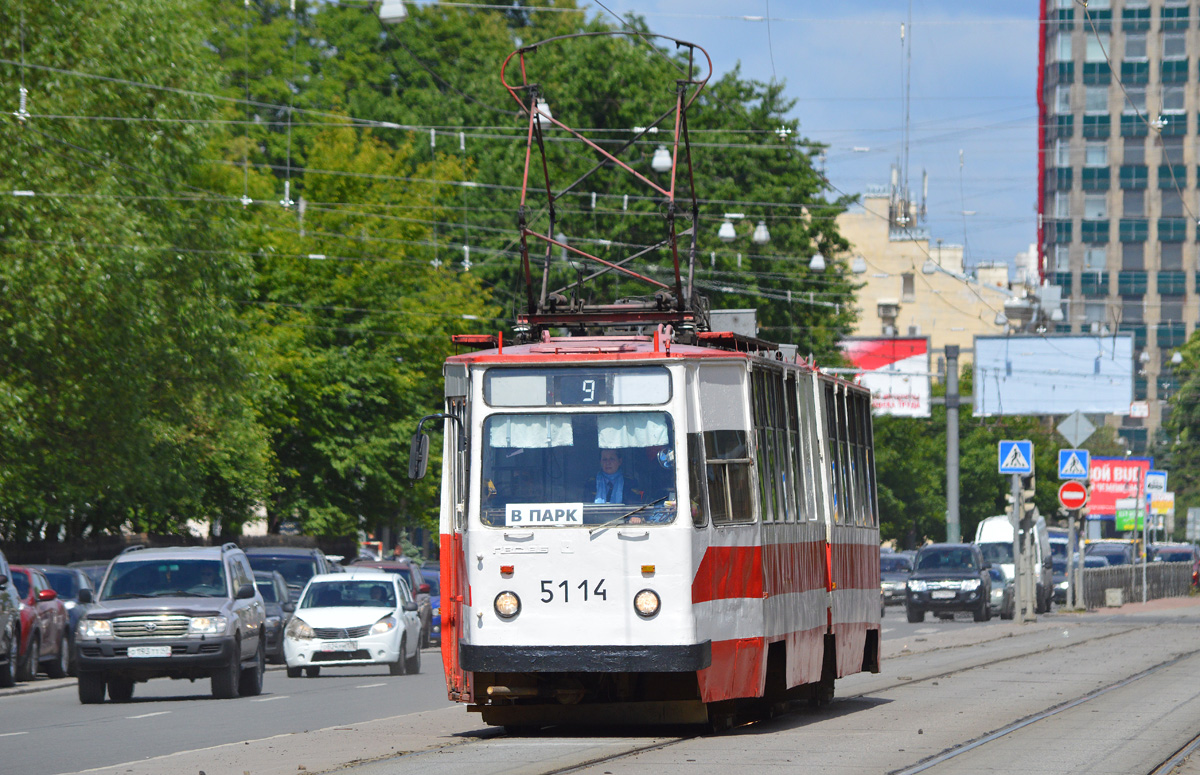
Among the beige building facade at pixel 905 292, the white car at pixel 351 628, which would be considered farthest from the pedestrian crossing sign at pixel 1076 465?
the beige building facade at pixel 905 292

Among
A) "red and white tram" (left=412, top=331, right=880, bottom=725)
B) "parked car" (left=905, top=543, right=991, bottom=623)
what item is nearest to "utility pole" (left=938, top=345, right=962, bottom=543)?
"parked car" (left=905, top=543, right=991, bottom=623)

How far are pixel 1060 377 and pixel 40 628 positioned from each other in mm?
44502

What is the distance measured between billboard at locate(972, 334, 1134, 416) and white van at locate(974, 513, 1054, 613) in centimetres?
1066

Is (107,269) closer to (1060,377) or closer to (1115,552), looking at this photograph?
(1060,377)

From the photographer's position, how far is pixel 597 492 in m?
14.7

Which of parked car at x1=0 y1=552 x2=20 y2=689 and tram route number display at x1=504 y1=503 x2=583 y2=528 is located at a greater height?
tram route number display at x1=504 y1=503 x2=583 y2=528

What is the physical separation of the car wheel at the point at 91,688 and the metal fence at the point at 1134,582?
31.6 meters

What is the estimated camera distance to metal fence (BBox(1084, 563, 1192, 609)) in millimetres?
51375

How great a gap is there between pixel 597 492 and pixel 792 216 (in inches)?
1763

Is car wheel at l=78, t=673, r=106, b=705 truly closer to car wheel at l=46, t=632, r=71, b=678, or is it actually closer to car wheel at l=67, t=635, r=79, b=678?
car wheel at l=46, t=632, r=71, b=678

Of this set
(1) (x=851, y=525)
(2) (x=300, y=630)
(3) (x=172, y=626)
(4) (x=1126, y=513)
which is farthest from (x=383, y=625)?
(4) (x=1126, y=513)

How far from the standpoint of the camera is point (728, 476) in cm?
1509

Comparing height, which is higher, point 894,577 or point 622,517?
point 622,517

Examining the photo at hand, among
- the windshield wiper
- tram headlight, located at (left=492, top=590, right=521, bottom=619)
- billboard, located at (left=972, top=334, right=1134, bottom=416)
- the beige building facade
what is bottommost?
tram headlight, located at (left=492, top=590, right=521, bottom=619)
